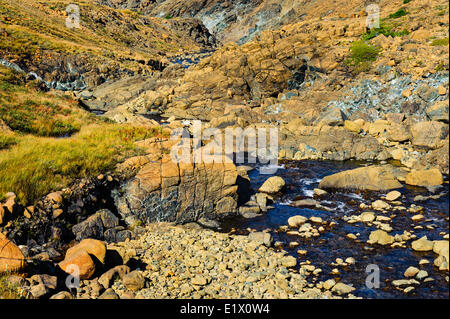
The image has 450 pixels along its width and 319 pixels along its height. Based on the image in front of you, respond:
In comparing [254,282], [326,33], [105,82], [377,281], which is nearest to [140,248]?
[254,282]

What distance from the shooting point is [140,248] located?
12.7 meters

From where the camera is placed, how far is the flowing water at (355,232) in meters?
9.90

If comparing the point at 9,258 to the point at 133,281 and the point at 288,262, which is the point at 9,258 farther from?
the point at 288,262

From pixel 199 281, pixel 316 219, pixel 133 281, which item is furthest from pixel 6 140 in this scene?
pixel 316 219

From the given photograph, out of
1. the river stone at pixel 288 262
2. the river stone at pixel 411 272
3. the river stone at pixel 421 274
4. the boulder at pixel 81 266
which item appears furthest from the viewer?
the river stone at pixel 288 262

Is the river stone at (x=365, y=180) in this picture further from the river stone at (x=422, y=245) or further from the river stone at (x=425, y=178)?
the river stone at (x=422, y=245)

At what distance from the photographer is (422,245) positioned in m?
11.6

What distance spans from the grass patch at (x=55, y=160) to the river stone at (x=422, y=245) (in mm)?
13635

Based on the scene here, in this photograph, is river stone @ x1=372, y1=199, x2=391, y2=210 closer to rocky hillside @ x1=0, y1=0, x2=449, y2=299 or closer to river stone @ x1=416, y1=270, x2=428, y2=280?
rocky hillside @ x1=0, y1=0, x2=449, y2=299

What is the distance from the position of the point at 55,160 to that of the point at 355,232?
562 inches

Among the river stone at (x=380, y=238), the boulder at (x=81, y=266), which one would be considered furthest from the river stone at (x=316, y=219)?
the boulder at (x=81, y=266)

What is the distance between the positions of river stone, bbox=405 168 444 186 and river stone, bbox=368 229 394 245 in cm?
659
